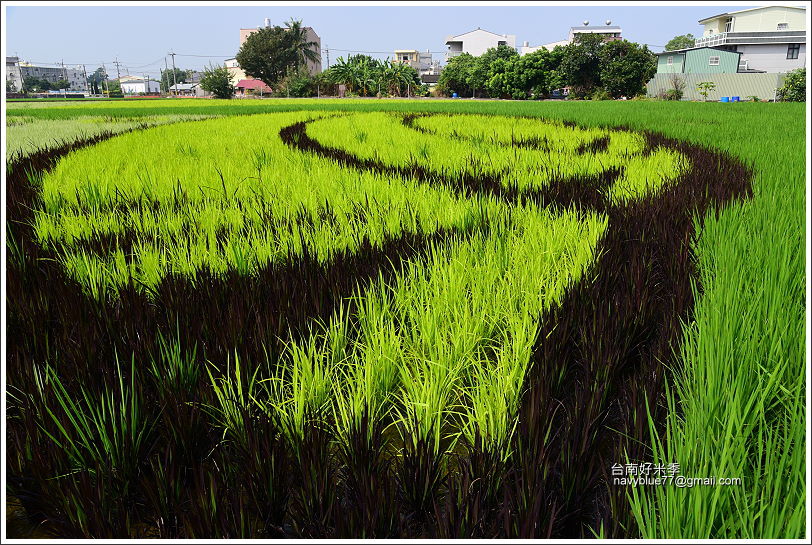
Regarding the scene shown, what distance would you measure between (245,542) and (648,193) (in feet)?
8.90

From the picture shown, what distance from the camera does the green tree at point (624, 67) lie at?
27.4m

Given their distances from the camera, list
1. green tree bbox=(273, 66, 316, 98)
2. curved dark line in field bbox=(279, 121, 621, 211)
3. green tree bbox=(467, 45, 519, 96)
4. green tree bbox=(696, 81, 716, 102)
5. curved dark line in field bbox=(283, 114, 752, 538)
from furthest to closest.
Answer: green tree bbox=(273, 66, 316, 98) < green tree bbox=(467, 45, 519, 96) < green tree bbox=(696, 81, 716, 102) < curved dark line in field bbox=(279, 121, 621, 211) < curved dark line in field bbox=(283, 114, 752, 538)

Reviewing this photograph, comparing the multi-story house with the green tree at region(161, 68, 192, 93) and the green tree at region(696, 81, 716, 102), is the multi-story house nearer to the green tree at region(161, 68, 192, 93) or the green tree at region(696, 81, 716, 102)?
the green tree at region(161, 68, 192, 93)

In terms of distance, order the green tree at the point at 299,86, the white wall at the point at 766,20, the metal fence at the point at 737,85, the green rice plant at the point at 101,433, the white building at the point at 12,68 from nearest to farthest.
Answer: the green rice plant at the point at 101,433 → the white building at the point at 12,68 → the metal fence at the point at 737,85 → the white wall at the point at 766,20 → the green tree at the point at 299,86

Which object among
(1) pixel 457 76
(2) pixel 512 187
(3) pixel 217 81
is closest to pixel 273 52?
(3) pixel 217 81

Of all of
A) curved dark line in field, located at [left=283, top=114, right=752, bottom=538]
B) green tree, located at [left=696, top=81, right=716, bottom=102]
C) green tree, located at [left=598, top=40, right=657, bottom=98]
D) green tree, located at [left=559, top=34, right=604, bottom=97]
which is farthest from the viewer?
green tree, located at [left=559, top=34, right=604, bottom=97]

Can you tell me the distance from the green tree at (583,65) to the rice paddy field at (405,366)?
95.4 ft

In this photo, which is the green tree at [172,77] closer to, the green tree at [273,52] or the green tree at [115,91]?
the green tree at [115,91]

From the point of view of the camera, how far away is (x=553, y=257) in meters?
1.72

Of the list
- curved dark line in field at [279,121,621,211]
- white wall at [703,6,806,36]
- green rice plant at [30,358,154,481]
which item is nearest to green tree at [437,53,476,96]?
white wall at [703,6,806,36]

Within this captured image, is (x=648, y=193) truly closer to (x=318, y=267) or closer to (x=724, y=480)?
Result: (x=318, y=267)

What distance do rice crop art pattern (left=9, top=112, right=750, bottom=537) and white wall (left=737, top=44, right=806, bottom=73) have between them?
38581mm

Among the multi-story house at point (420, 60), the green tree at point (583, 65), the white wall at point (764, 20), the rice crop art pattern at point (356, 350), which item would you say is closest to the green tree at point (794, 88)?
the green tree at point (583, 65)

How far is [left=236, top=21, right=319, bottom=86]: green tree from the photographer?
41.4m
